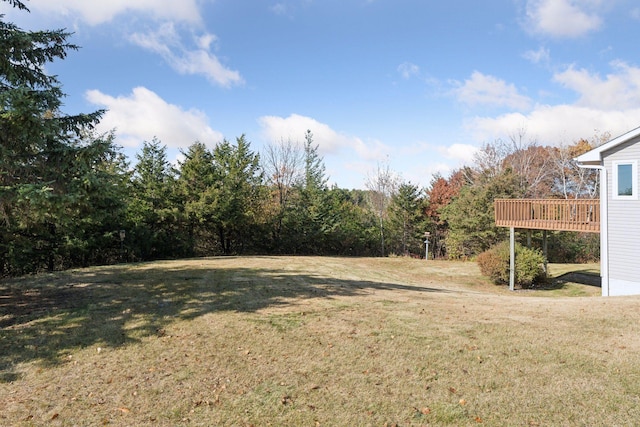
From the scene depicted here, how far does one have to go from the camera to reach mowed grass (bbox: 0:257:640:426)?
369 cm

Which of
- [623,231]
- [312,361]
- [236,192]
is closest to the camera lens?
[312,361]

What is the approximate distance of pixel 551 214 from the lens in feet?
52.6

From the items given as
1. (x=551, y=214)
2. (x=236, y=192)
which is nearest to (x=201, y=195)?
(x=236, y=192)

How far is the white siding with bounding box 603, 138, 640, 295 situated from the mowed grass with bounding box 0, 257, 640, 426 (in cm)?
596

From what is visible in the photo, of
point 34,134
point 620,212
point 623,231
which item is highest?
point 34,134

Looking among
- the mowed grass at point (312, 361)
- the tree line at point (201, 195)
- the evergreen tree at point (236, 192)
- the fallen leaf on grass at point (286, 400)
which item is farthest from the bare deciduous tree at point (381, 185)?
the fallen leaf on grass at point (286, 400)

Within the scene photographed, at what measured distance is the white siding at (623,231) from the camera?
12.4 metres

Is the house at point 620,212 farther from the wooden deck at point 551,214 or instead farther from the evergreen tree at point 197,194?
the evergreen tree at point 197,194

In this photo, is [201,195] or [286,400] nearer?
[286,400]

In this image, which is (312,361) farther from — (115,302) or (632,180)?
(632,180)

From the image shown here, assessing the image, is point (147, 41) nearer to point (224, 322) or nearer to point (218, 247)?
point (224, 322)

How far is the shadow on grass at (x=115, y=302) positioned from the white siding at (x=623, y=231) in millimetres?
9934

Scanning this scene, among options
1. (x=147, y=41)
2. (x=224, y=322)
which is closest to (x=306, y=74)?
(x=147, y=41)

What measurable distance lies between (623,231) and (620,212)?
69 cm
